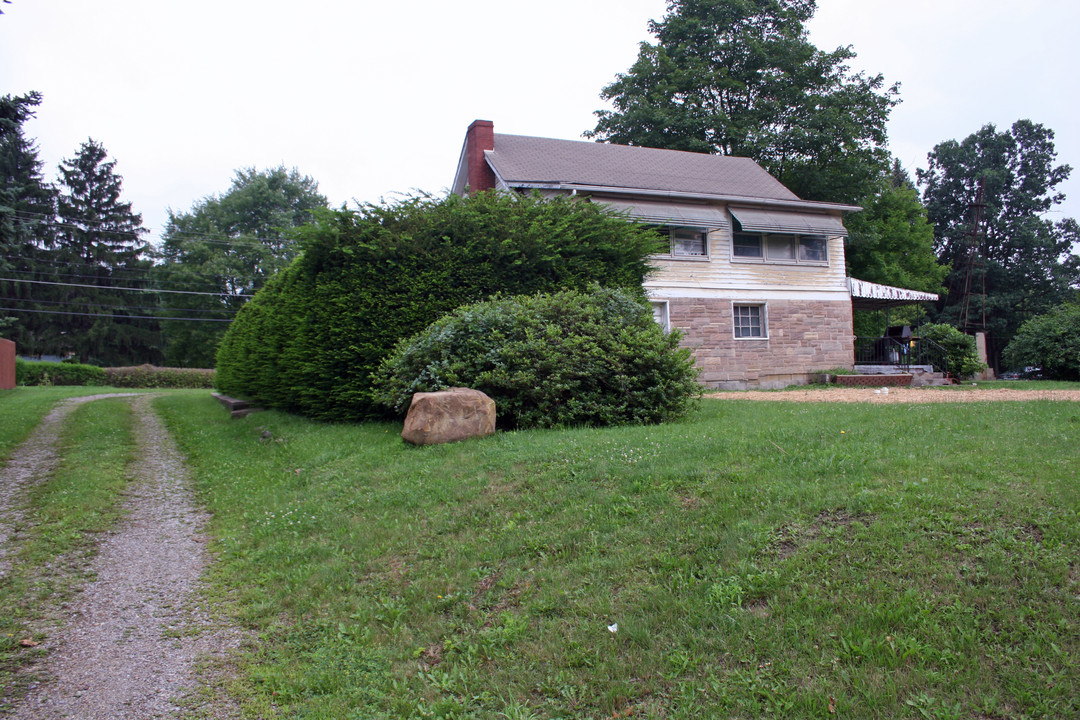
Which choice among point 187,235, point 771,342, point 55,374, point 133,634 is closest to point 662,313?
point 771,342

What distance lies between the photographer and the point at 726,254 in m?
19.4

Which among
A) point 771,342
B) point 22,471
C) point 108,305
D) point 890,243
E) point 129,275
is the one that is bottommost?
point 22,471

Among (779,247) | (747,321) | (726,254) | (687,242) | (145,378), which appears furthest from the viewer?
(145,378)

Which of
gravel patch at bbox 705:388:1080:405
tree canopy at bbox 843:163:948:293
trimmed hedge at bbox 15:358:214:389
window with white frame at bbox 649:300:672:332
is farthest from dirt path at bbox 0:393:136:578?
tree canopy at bbox 843:163:948:293

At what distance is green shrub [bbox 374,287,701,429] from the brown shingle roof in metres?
9.03

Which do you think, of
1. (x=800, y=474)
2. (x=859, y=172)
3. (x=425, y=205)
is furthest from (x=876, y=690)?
(x=859, y=172)

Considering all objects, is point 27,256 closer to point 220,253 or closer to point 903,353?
point 220,253

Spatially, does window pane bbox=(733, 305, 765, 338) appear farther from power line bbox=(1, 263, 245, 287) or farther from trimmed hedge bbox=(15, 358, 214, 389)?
power line bbox=(1, 263, 245, 287)

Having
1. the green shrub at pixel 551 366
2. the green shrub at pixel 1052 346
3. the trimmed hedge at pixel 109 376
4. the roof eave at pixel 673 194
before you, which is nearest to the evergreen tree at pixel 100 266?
the trimmed hedge at pixel 109 376

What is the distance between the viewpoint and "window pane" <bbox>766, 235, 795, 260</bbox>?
66.0 feet

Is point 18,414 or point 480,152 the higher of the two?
point 480,152

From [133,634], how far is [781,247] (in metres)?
19.8

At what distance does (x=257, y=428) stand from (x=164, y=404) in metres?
7.97

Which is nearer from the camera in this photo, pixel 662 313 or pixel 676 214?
pixel 676 214
